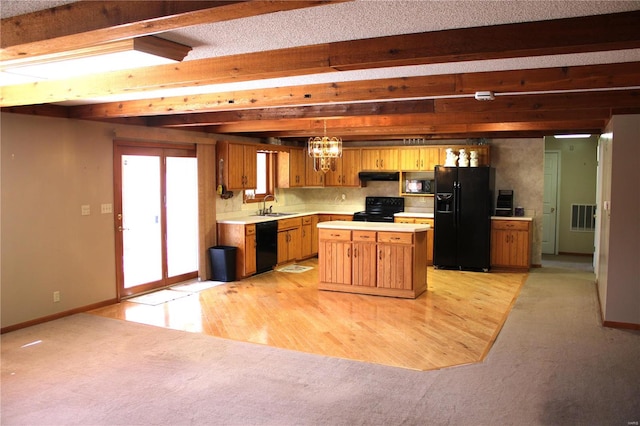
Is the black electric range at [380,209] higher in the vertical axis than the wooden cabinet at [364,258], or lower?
higher

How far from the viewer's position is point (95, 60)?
3.59 m

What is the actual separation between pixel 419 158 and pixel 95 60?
6.90 m

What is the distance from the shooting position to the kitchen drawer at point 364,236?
691cm

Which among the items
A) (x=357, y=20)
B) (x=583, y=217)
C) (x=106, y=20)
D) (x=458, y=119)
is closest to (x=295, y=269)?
(x=458, y=119)

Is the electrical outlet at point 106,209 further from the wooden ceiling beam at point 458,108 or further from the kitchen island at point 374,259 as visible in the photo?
the kitchen island at point 374,259

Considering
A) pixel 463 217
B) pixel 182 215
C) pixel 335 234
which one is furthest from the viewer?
pixel 463 217

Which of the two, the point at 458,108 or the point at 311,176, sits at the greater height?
the point at 458,108

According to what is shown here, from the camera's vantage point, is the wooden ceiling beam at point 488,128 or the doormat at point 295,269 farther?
the doormat at point 295,269

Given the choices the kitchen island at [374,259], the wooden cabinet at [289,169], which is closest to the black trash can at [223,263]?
the kitchen island at [374,259]

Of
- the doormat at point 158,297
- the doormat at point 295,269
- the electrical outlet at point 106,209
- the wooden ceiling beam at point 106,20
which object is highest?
the wooden ceiling beam at point 106,20

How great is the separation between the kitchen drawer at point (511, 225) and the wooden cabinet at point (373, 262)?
2309 mm

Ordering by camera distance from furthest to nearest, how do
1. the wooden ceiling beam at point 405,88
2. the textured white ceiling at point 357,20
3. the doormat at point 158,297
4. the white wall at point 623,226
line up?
the doormat at point 158,297, the white wall at point 623,226, the wooden ceiling beam at point 405,88, the textured white ceiling at point 357,20

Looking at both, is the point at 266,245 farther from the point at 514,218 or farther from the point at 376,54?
the point at 376,54

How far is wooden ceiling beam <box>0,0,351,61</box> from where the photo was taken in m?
2.00
